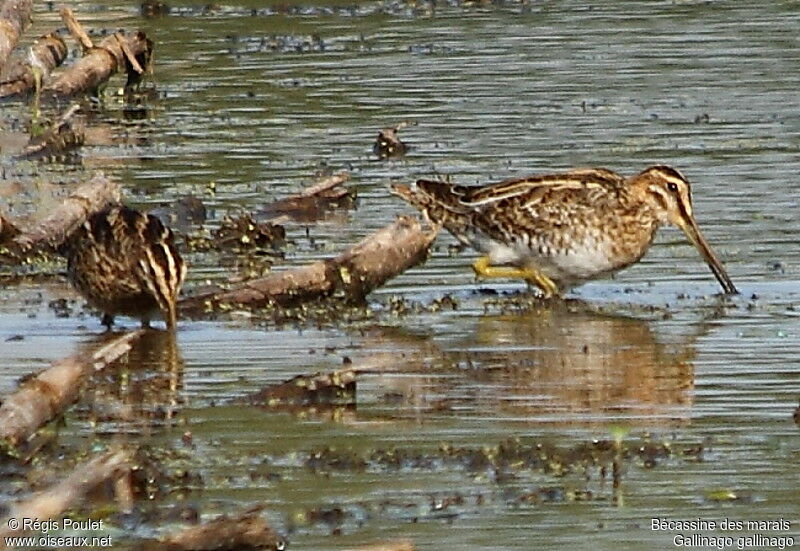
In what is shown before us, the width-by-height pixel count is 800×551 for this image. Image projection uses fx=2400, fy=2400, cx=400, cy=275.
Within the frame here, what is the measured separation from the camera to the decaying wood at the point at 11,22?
63.1ft

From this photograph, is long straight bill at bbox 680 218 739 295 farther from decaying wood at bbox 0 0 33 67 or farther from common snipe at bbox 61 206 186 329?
decaying wood at bbox 0 0 33 67

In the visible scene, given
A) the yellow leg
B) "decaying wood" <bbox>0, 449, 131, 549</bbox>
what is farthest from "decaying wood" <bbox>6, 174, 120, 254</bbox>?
"decaying wood" <bbox>0, 449, 131, 549</bbox>

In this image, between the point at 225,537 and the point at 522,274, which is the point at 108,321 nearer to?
the point at 522,274

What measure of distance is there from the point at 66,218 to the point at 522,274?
9.16 feet

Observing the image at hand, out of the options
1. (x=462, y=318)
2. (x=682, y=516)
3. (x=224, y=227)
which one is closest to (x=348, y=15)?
(x=224, y=227)

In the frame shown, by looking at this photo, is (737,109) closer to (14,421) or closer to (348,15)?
(348,15)

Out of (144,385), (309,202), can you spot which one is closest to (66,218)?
(309,202)

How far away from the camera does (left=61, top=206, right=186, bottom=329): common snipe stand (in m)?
12.0

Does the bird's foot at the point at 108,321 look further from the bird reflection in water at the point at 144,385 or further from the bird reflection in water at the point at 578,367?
the bird reflection in water at the point at 578,367

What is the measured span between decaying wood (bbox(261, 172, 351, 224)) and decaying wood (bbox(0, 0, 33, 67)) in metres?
4.60

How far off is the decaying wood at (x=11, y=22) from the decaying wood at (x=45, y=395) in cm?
1106

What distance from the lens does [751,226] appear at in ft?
48.4

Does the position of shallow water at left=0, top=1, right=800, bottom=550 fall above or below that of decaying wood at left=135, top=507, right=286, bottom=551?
above

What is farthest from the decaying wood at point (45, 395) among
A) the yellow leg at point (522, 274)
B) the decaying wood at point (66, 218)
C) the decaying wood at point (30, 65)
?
the decaying wood at point (30, 65)
